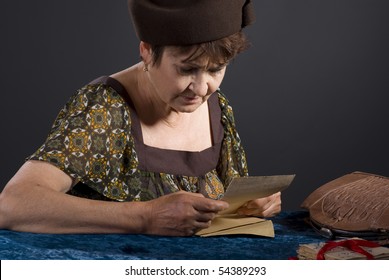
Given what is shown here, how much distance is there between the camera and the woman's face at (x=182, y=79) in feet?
10.0

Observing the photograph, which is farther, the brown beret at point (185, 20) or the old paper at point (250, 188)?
the brown beret at point (185, 20)

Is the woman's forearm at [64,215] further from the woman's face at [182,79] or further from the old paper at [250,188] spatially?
the woman's face at [182,79]

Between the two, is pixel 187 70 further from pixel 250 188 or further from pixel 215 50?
pixel 250 188

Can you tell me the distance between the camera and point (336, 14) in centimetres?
531

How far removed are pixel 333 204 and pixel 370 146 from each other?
248cm

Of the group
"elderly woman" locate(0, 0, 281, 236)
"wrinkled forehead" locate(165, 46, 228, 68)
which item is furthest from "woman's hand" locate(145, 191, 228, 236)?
"wrinkled forehead" locate(165, 46, 228, 68)

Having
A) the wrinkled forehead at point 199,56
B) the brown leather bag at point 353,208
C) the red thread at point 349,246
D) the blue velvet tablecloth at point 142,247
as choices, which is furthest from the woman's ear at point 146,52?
the red thread at point 349,246

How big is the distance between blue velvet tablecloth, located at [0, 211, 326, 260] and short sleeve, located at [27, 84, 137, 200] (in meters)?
0.32

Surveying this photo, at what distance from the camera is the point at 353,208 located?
3.04 metres

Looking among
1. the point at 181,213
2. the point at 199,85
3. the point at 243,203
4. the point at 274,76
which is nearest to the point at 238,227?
the point at 243,203

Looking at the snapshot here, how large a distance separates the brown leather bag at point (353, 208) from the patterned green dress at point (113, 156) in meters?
0.43

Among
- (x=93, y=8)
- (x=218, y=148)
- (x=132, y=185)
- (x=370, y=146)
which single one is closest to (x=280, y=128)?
(x=370, y=146)

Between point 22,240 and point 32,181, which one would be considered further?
point 32,181

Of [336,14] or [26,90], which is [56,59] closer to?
[26,90]
